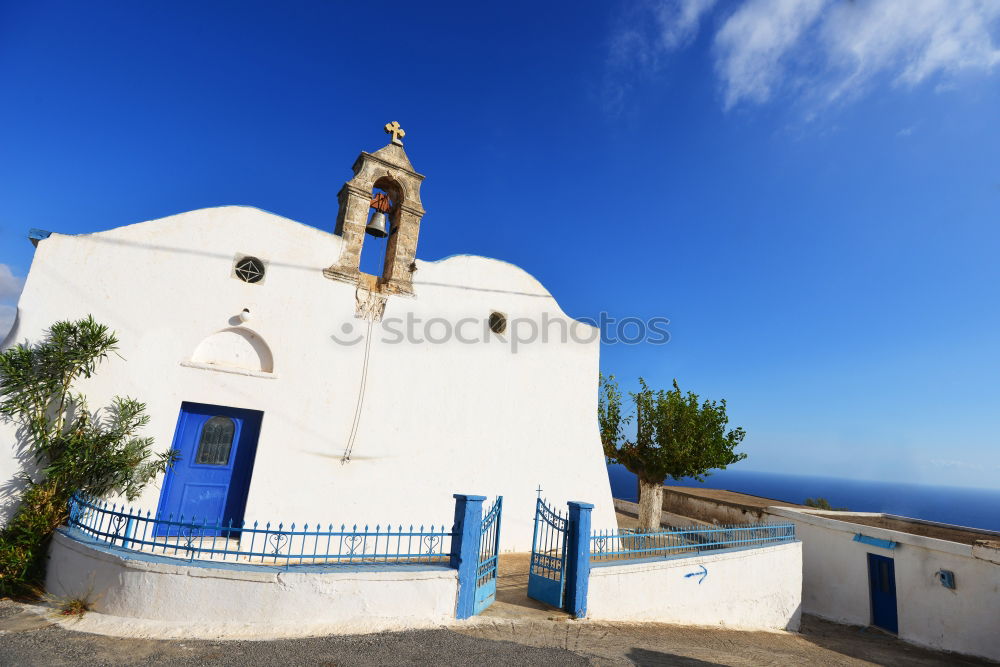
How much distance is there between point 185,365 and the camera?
7711mm

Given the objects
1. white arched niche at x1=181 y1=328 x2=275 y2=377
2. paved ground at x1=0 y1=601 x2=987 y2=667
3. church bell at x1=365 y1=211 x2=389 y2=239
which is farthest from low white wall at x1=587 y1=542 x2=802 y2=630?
church bell at x1=365 y1=211 x2=389 y2=239

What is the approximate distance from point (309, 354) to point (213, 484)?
2.56 m

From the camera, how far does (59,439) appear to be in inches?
264

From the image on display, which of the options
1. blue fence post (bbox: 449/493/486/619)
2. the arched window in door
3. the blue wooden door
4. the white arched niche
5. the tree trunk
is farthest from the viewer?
the tree trunk

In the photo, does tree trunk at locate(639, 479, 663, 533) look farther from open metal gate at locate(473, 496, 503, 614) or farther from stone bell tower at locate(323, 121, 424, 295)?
stone bell tower at locate(323, 121, 424, 295)

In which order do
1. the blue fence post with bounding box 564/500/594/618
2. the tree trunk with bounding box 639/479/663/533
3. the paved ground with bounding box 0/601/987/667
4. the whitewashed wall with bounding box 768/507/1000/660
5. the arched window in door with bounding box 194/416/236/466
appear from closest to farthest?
the paved ground with bounding box 0/601/987/667 < the blue fence post with bounding box 564/500/594/618 < the arched window in door with bounding box 194/416/236/466 < the whitewashed wall with bounding box 768/507/1000/660 < the tree trunk with bounding box 639/479/663/533

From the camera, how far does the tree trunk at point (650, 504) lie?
12922mm

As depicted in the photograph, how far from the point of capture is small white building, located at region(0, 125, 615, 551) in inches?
297

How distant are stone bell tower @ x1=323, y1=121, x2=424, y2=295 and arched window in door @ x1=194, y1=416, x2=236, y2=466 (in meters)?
3.13

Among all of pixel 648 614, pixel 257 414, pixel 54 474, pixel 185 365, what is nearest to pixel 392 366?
pixel 257 414

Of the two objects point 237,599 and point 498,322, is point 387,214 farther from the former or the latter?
point 237,599

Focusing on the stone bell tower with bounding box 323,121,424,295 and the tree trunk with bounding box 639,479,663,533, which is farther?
the tree trunk with bounding box 639,479,663,533

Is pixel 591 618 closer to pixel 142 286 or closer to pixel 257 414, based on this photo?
pixel 257 414

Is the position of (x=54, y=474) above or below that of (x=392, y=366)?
below
